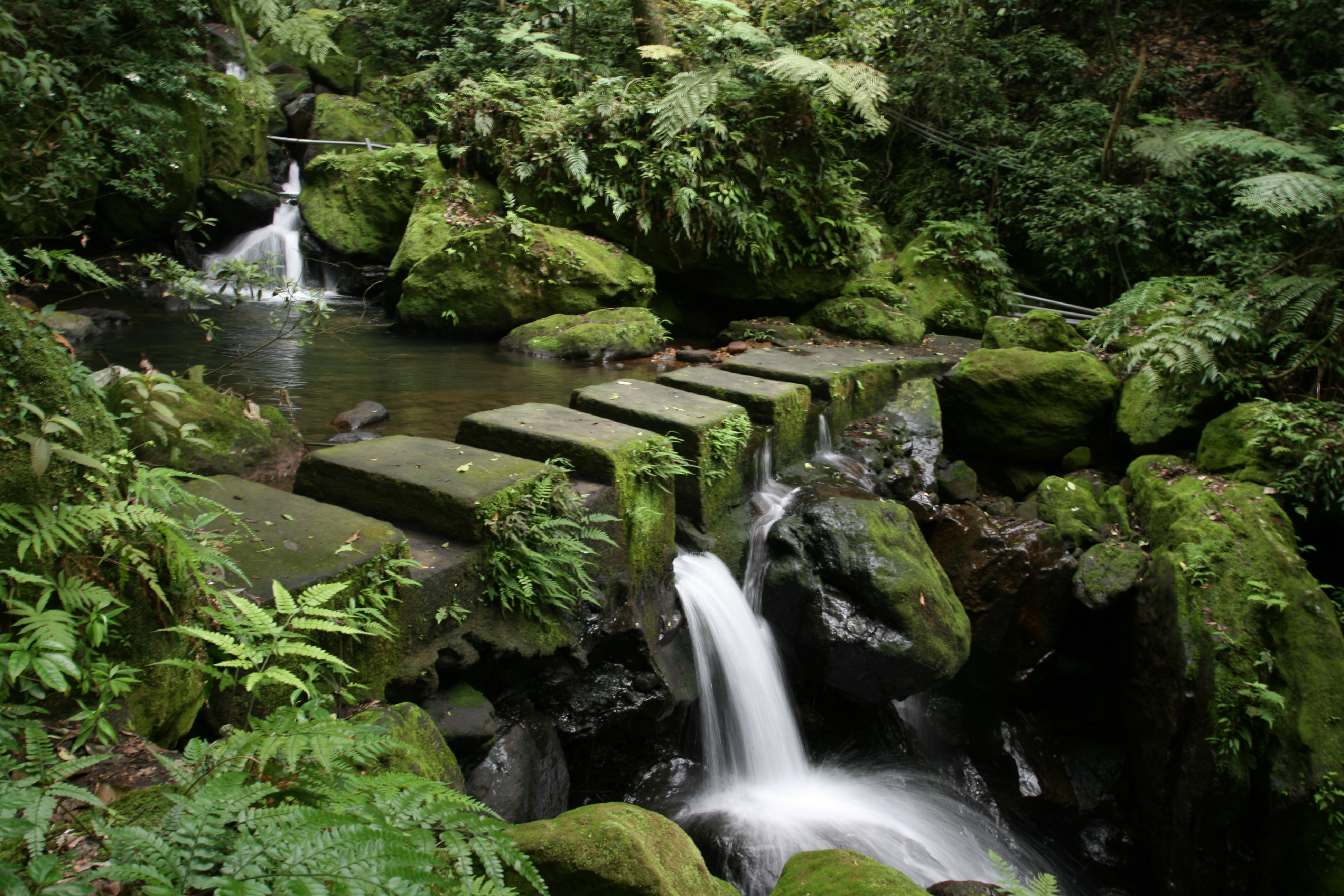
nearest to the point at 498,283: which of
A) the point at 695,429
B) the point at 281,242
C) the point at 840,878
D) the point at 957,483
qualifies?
the point at 695,429

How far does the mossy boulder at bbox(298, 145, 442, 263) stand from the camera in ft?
37.8

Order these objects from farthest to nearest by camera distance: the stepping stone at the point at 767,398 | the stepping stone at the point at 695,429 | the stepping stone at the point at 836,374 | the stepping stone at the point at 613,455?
the stepping stone at the point at 836,374
the stepping stone at the point at 767,398
the stepping stone at the point at 695,429
the stepping stone at the point at 613,455

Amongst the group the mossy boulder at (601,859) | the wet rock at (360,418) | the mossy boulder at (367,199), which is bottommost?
the mossy boulder at (601,859)

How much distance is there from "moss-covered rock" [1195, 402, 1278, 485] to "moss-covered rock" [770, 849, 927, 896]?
16.6ft

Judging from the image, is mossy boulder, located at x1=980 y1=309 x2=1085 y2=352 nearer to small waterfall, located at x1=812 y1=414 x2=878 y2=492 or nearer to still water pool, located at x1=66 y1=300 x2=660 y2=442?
small waterfall, located at x1=812 y1=414 x2=878 y2=492

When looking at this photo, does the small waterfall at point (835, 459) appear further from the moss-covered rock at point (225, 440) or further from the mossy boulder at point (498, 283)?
the mossy boulder at point (498, 283)

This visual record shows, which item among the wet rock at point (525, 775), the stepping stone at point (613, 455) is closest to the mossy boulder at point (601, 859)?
the wet rock at point (525, 775)

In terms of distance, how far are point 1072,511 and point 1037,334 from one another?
8.05 feet

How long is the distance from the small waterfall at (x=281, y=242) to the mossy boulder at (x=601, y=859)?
1070cm

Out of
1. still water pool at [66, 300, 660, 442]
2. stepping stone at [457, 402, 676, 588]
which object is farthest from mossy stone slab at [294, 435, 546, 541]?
still water pool at [66, 300, 660, 442]

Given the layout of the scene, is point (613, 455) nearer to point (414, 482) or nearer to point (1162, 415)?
point (414, 482)

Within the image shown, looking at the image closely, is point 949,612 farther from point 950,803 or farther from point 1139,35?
point 1139,35

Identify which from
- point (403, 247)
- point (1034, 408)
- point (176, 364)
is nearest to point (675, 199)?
point (403, 247)

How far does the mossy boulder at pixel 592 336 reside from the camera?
27.9 feet
